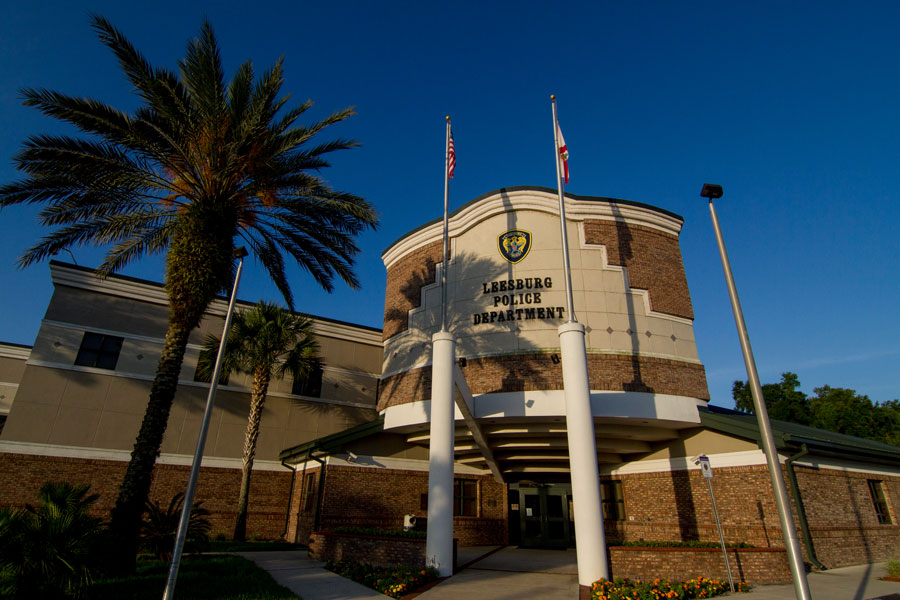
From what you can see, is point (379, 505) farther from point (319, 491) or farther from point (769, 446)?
point (769, 446)

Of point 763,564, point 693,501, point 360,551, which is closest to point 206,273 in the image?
point 360,551

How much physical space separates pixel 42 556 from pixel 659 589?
11478 mm

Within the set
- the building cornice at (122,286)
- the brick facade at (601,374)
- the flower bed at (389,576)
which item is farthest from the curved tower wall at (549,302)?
the building cornice at (122,286)

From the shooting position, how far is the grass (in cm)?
929

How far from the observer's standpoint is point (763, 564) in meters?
11.8

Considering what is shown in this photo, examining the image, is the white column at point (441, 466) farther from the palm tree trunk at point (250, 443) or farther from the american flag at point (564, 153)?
the palm tree trunk at point (250, 443)

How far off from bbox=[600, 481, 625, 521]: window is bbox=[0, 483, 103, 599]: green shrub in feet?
53.7

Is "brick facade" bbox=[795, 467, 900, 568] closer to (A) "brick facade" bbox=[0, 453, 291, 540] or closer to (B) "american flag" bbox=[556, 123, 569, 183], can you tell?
(B) "american flag" bbox=[556, 123, 569, 183]

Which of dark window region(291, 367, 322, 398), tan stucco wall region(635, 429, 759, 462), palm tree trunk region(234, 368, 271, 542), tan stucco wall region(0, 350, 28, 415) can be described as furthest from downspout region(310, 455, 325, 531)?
tan stucco wall region(0, 350, 28, 415)

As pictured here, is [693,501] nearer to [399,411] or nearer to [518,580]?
[518,580]

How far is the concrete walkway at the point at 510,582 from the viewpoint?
34.1 feet

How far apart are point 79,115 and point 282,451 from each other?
15.9 m

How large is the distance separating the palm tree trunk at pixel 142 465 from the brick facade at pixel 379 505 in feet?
28.2

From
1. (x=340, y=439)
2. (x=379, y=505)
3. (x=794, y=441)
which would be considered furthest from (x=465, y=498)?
(x=794, y=441)
